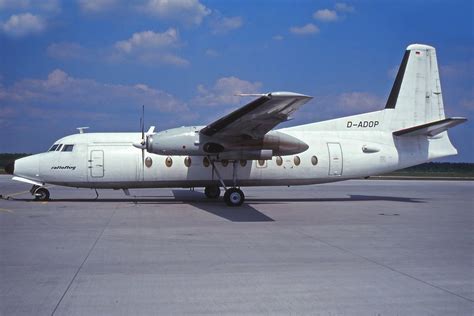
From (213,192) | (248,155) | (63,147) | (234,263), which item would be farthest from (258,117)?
(234,263)

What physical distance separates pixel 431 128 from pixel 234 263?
13443 mm

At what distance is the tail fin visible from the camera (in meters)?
19.7

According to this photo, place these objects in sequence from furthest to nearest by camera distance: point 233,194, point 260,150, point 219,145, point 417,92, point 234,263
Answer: point 417,92
point 260,150
point 233,194
point 219,145
point 234,263

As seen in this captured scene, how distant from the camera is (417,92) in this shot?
19797 millimetres

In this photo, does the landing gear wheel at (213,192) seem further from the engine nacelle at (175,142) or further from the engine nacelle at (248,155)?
the engine nacelle at (175,142)

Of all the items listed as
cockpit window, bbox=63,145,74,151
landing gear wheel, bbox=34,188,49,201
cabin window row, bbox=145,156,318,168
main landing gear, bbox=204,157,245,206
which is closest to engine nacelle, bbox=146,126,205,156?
cabin window row, bbox=145,156,318,168

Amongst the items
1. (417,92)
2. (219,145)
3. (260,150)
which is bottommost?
(260,150)

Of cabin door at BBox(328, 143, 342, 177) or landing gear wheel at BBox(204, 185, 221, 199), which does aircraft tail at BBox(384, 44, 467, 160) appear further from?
landing gear wheel at BBox(204, 185, 221, 199)

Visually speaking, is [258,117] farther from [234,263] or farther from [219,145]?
[234,263]

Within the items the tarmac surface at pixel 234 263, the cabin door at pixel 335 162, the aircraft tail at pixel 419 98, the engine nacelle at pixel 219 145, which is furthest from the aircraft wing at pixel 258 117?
the aircraft tail at pixel 419 98

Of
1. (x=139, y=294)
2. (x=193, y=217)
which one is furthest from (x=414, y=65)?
(x=139, y=294)

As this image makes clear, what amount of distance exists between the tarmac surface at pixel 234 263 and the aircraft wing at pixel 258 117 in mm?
2991

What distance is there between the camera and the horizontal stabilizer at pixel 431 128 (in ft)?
57.3

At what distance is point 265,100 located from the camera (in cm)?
1323
